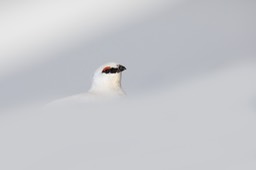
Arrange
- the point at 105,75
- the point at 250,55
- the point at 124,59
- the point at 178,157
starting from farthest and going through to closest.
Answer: the point at 124,59 → the point at 105,75 → the point at 250,55 → the point at 178,157

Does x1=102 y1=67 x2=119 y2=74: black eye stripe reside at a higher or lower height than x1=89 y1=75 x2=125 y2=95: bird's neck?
higher

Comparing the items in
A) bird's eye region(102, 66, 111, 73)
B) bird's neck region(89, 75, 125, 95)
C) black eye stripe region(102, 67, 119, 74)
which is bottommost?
bird's neck region(89, 75, 125, 95)

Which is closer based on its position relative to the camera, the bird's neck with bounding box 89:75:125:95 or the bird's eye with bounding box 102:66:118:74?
the bird's neck with bounding box 89:75:125:95

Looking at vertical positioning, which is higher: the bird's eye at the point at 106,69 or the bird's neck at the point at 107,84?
the bird's eye at the point at 106,69

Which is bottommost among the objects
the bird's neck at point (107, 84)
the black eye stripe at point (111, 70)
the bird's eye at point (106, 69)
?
the bird's neck at point (107, 84)

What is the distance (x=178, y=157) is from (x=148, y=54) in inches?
118

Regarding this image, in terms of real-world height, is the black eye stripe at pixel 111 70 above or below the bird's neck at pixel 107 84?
above

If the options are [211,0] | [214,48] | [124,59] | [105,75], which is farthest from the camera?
[211,0]

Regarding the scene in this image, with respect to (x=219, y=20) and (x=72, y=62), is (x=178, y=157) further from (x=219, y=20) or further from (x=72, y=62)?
(x=219, y=20)

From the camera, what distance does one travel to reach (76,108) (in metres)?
0.59

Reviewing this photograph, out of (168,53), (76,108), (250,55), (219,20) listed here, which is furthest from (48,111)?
(219,20)

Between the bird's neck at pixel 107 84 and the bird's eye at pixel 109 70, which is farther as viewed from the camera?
the bird's eye at pixel 109 70

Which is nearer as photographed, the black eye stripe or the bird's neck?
the bird's neck

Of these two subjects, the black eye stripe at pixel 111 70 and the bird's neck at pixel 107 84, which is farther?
the black eye stripe at pixel 111 70
